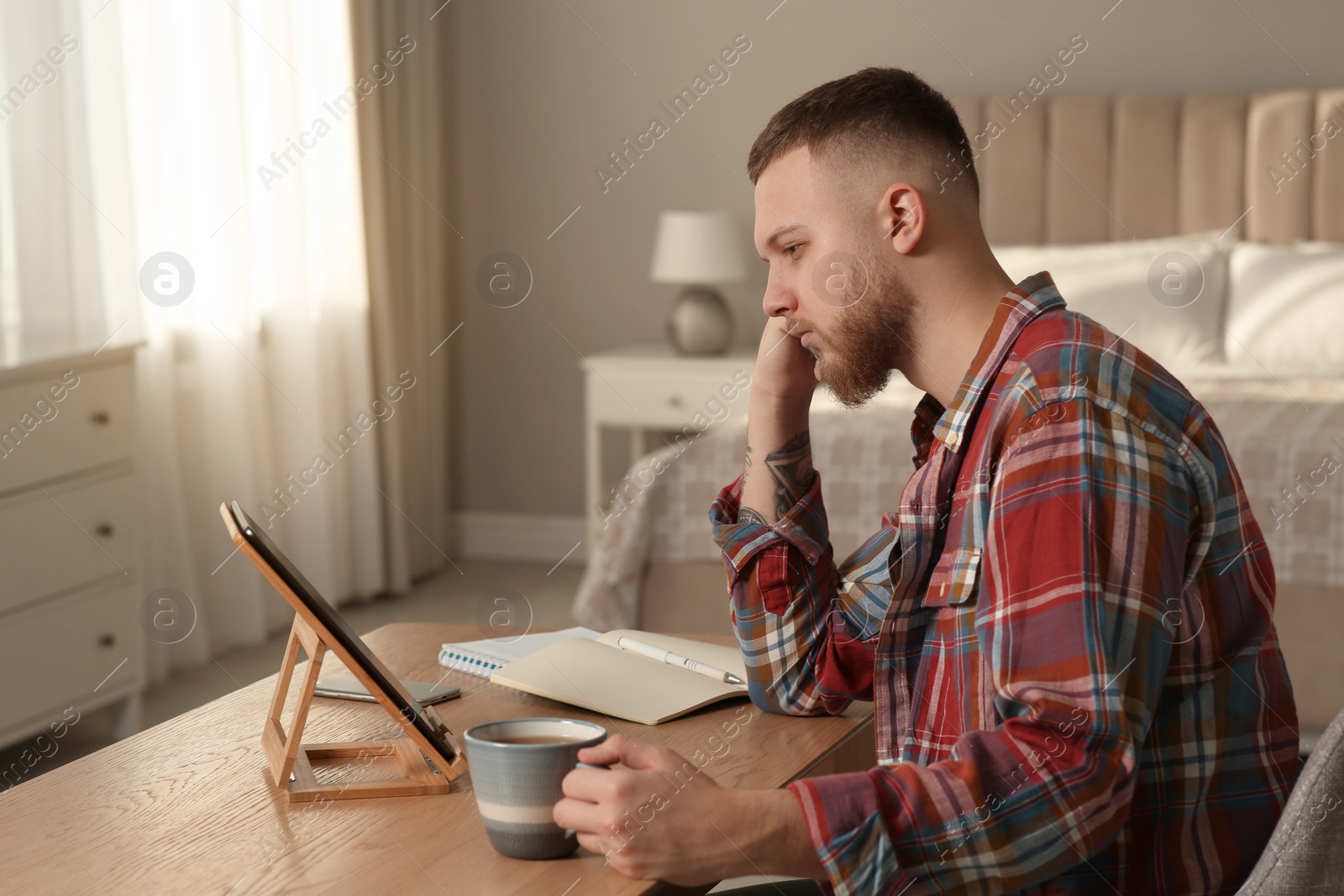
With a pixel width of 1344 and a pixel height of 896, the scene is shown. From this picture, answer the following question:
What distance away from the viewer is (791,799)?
807mm

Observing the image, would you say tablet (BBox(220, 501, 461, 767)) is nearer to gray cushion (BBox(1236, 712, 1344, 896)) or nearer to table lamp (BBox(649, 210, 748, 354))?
gray cushion (BBox(1236, 712, 1344, 896))

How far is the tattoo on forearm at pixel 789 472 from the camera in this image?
1298 mm

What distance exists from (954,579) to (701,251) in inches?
129

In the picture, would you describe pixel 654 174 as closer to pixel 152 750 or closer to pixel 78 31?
pixel 78 31

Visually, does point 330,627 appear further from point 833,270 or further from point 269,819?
point 833,270

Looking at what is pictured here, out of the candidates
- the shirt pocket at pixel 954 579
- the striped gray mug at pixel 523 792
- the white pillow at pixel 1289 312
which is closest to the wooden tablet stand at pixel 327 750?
the striped gray mug at pixel 523 792

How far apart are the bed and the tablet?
1.90 metres

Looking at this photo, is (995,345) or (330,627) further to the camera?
(995,345)

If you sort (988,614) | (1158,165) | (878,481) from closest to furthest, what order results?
(988,614)
(878,481)
(1158,165)

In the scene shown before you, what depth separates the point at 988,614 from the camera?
0.87m

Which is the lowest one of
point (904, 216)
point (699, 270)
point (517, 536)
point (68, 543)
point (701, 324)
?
point (517, 536)

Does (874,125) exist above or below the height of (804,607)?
above

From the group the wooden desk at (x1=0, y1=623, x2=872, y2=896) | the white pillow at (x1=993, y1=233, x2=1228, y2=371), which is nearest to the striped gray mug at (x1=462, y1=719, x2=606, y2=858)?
the wooden desk at (x1=0, y1=623, x2=872, y2=896)

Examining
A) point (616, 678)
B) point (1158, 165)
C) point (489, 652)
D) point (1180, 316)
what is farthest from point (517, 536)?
point (616, 678)
